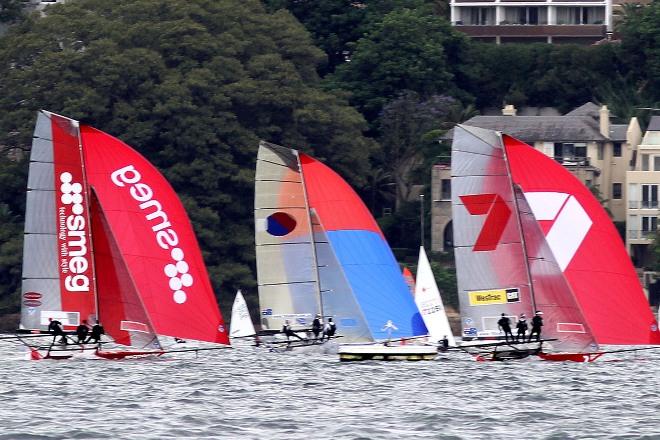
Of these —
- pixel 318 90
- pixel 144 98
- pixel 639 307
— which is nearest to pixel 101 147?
pixel 639 307

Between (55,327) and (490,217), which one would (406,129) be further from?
(55,327)

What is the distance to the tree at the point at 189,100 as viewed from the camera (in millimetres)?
62250

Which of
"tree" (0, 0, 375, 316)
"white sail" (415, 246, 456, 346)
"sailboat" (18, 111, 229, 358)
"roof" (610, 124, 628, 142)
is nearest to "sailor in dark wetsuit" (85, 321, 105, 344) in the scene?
"sailboat" (18, 111, 229, 358)

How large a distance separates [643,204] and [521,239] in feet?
125

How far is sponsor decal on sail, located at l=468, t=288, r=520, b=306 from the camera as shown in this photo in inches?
1344

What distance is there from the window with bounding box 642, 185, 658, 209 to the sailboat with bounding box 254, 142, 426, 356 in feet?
115

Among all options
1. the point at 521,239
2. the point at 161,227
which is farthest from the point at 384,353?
the point at 161,227

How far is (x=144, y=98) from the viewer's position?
6347 cm

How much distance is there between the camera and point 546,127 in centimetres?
7469

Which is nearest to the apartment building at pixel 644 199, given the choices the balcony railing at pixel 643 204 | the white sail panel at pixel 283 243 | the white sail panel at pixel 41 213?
the balcony railing at pixel 643 204

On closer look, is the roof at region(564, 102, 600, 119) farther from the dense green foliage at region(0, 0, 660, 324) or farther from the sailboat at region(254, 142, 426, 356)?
the sailboat at region(254, 142, 426, 356)

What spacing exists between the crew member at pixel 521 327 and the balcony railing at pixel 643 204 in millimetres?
38110

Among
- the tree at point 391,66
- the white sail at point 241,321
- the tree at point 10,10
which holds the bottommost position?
the white sail at point 241,321

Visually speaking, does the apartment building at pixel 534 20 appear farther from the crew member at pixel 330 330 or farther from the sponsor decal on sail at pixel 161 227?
the sponsor decal on sail at pixel 161 227
